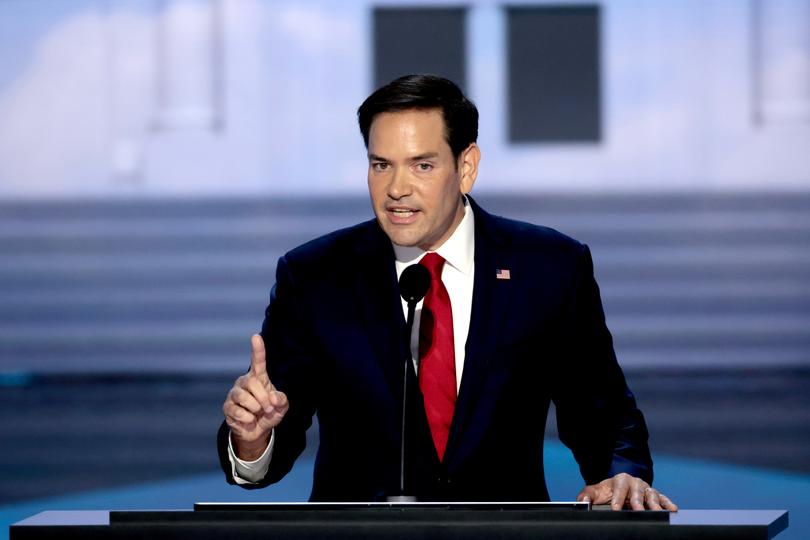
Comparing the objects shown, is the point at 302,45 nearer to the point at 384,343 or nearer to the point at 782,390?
the point at 782,390

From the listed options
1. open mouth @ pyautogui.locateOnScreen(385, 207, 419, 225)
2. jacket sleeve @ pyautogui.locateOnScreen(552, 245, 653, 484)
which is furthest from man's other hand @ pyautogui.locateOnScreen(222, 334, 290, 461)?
jacket sleeve @ pyautogui.locateOnScreen(552, 245, 653, 484)

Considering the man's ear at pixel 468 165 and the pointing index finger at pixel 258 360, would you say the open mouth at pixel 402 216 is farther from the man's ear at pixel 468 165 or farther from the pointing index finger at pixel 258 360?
the pointing index finger at pixel 258 360

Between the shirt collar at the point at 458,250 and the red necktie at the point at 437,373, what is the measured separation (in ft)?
0.37

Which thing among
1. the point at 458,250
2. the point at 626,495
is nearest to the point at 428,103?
the point at 458,250

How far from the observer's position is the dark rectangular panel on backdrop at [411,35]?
26.8ft

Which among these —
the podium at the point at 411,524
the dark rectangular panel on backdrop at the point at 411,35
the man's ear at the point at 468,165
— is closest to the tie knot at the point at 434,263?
the man's ear at the point at 468,165

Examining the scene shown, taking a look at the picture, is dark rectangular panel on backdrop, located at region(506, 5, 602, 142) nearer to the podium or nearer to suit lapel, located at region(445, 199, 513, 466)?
suit lapel, located at region(445, 199, 513, 466)

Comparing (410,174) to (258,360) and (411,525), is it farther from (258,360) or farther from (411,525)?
(411,525)

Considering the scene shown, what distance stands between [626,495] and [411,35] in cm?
679

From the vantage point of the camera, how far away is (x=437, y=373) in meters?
1.91

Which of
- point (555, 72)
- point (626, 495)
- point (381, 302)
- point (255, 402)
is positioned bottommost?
point (626, 495)

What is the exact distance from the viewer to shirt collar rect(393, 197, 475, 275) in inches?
79.4

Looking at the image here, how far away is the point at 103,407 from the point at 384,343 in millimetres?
5328

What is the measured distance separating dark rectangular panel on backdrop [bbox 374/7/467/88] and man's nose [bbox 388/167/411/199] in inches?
250
